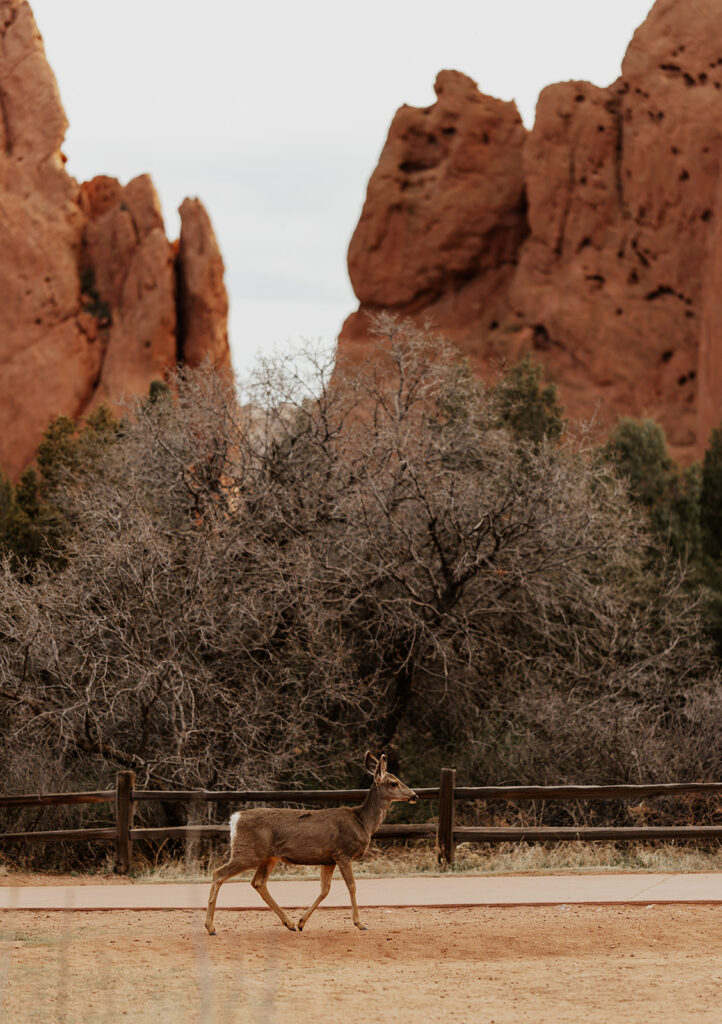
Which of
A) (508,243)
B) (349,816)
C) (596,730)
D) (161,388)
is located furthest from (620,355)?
(349,816)

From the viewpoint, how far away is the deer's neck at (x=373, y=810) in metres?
9.66

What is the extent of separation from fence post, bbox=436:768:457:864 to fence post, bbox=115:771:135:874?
3.14 metres

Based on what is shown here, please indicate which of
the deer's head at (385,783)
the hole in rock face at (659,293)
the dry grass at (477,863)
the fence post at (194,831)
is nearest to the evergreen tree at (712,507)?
the dry grass at (477,863)

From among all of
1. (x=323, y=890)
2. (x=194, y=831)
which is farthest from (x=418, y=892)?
(x=194, y=831)

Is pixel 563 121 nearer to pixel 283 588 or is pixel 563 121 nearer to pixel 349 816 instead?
pixel 283 588

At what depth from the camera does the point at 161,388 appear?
1261 inches

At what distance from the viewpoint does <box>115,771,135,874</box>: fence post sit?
1309 centimetres

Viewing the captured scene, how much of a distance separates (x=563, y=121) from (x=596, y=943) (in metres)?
41.4

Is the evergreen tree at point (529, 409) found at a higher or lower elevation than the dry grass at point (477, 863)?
higher

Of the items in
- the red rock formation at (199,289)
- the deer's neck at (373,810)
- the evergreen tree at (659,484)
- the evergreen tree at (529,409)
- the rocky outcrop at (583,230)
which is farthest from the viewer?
the red rock formation at (199,289)

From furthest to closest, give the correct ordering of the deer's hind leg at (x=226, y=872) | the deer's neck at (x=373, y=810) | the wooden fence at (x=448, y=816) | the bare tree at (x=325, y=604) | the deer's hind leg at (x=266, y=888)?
the bare tree at (x=325, y=604) → the wooden fence at (x=448, y=816) → the deer's neck at (x=373, y=810) → the deer's hind leg at (x=266, y=888) → the deer's hind leg at (x=226, y=872)

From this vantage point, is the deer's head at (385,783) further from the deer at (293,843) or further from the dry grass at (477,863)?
the dry grass at (477,863)

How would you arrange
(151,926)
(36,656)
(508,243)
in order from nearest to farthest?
(151,926) → (36,656) → (508,243)

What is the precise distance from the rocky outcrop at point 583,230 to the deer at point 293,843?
32.2 meters
